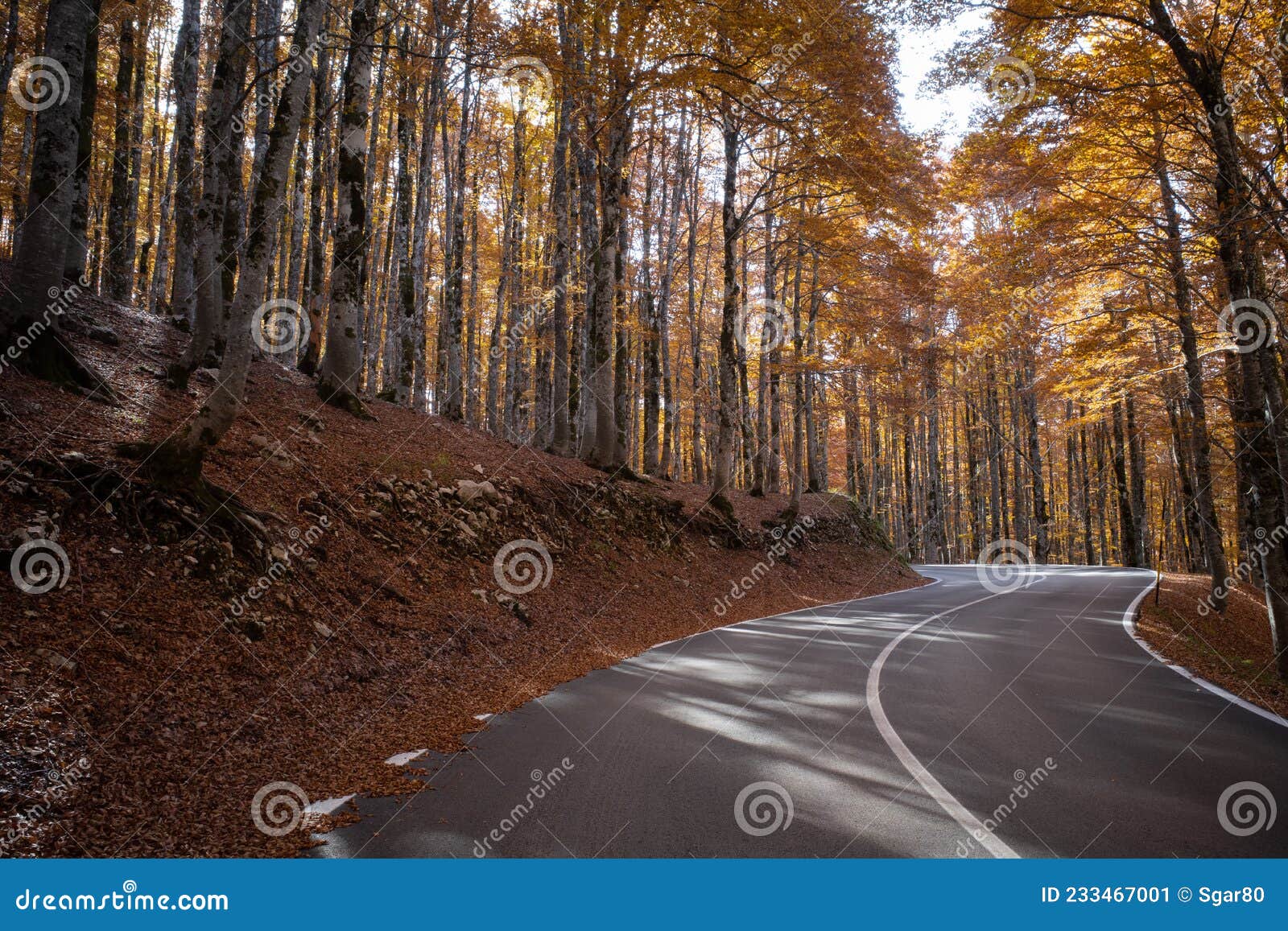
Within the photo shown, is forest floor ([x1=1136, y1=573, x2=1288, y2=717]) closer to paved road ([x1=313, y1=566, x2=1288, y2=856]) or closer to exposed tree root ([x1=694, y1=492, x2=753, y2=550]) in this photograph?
paved road ([x1=313, y1=566, x2=1288, y2=856])

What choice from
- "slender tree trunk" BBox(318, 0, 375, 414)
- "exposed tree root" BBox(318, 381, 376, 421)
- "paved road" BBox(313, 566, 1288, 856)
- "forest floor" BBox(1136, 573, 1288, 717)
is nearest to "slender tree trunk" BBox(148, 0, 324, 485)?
"slender tree trunk" BBox(318, 0, 375, 414)

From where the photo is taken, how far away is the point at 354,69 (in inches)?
474

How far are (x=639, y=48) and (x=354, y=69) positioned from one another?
→ 511 cm

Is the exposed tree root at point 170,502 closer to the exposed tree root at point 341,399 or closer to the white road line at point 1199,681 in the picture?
the exposed tree root at point 341,399

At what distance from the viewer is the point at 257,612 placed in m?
6.32

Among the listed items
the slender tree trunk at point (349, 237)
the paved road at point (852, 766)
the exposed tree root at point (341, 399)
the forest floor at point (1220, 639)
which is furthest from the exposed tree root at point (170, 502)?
the forest floor at point (1220, 639)

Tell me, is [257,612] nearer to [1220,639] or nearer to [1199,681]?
[1199,681]

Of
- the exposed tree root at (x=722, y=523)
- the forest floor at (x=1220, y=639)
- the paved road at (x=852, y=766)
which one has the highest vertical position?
the exposed tree root at (x=722, y=523)

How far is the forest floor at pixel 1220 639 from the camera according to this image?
8.13 metres

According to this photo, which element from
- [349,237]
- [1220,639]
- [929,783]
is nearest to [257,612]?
[929,783]

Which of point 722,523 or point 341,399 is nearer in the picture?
point 341,399

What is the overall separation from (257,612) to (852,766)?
5391 millimetres

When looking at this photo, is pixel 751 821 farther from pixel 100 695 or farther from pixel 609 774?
pixel 100 695

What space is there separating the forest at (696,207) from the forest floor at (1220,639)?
3.17ft
